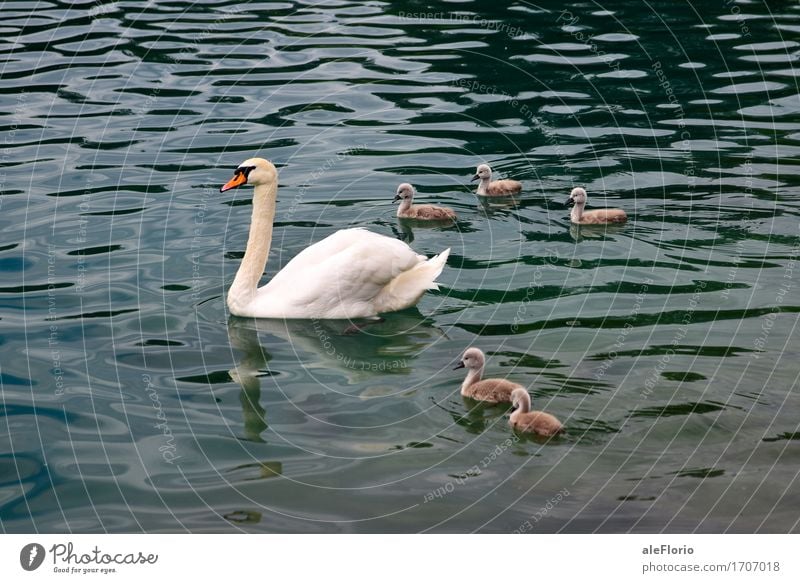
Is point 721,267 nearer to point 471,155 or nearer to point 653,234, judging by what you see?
point 653,234

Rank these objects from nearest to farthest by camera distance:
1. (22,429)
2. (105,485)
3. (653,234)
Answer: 1. (105,485)
2. (22,429)
3. (653,234)

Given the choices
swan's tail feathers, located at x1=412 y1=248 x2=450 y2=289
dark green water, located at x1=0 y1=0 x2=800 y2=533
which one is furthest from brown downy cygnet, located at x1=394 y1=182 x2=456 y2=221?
swan's tail feathers, located at x1=412 y1=248 x2=450 y2=289

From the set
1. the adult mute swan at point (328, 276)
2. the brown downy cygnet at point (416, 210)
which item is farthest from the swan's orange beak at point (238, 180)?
the brown downy cygnet at point (416, 210)

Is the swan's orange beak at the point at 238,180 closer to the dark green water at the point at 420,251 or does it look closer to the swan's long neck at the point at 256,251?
the swan's long neck at the point at 256,251

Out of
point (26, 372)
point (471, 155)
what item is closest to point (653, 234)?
point (471, 155)

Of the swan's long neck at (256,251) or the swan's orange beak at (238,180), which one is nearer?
the swan's long neck at (256,251)

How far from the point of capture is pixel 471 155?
57.3 ft

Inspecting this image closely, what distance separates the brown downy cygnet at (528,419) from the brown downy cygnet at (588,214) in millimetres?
4953

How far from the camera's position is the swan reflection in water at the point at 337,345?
11.5 m

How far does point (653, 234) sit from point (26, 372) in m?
7.64

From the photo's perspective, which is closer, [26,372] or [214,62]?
[26,372]

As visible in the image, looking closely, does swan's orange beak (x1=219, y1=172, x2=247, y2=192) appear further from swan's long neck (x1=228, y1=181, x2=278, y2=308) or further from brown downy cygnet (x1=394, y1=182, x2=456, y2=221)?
brown downy cygnet (x1=394, y1=182, x2=456, y2=221)
